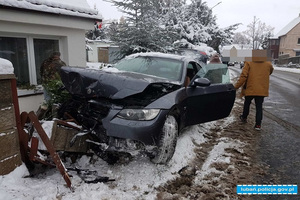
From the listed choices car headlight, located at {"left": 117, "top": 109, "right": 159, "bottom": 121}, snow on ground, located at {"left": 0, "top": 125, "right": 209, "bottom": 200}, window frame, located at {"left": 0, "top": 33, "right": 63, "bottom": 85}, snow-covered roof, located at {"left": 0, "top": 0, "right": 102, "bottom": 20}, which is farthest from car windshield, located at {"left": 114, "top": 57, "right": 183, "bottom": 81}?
window frame, located at {"left": 0, "top": 33, "right": 63, "bottom": 85}

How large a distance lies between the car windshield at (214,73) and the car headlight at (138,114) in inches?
74.3

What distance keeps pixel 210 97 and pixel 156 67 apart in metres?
1.18

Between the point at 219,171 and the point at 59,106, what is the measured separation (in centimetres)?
261

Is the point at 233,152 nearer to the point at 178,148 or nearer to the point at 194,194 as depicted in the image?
the point at 178,148

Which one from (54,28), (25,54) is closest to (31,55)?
(25,54)

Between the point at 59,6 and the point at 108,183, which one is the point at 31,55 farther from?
the point at 108,183

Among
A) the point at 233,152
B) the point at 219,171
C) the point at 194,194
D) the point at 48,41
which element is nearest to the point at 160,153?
the point at 194,194

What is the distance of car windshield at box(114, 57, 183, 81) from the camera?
4242 mm

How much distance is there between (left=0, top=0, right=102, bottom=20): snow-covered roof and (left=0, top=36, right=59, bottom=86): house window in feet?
2.86

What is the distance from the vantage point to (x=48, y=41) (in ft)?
18.7

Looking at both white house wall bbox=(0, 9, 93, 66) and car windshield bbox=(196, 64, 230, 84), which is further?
car windshield bbox=(196, 64, 230, 84)

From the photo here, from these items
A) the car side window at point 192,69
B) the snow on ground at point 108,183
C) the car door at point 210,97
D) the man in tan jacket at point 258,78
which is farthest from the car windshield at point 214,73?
the snow on ground at point 108,183

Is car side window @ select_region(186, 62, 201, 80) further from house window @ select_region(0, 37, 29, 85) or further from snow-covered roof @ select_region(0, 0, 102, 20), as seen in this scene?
house window @ select_region(0, 37, 29, 85)

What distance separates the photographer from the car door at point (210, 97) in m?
4.07
